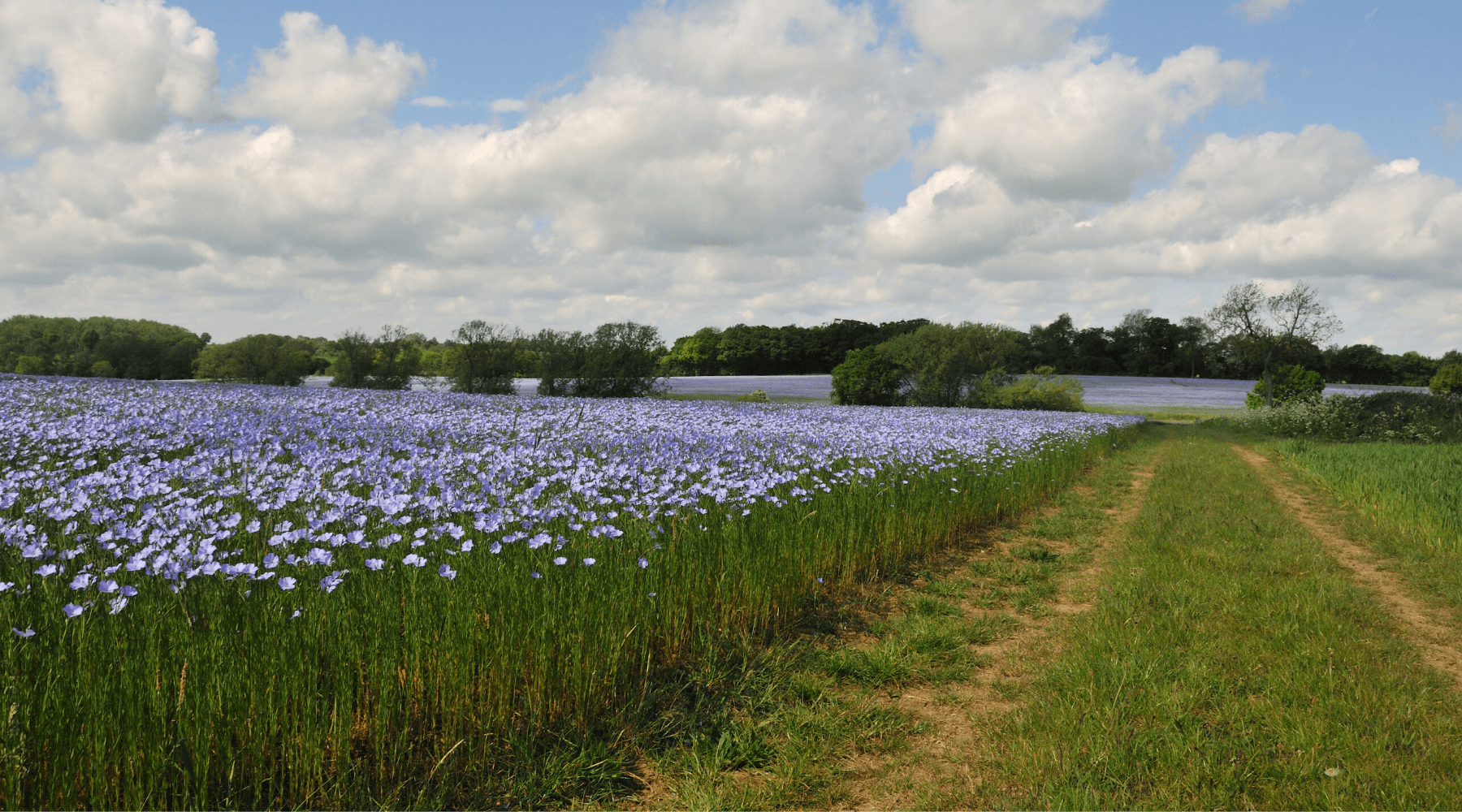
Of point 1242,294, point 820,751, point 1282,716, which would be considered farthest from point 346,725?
point 1242,294

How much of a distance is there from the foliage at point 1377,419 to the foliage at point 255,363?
2025 inches

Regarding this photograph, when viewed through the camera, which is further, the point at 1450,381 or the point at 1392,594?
the point at 1450,381

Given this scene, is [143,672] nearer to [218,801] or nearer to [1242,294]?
[218,801]

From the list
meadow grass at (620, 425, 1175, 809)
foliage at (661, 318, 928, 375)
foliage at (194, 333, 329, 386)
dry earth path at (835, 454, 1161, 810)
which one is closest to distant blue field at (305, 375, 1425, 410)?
foliage at (194, 333, 329, 386)

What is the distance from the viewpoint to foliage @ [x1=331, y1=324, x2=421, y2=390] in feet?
132

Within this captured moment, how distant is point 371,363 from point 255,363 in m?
7.72

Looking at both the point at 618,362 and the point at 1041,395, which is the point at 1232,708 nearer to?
the point at 618,362

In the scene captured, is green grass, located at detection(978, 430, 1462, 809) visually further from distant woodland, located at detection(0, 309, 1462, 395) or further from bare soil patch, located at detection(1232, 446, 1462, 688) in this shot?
distant woodland, located at detection(0, 309, 1462, 395)

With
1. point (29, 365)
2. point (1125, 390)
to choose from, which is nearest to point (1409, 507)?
point (1125, 390)

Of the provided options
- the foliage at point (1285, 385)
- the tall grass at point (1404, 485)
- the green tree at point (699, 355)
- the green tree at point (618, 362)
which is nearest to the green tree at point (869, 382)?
the green tree at point (618, 362)

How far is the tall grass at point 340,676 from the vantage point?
2.63 meters

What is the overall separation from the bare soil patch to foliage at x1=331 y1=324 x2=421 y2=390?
40.6 metres

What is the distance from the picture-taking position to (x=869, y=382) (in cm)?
4816

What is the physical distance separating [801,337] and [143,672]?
89.9 m
